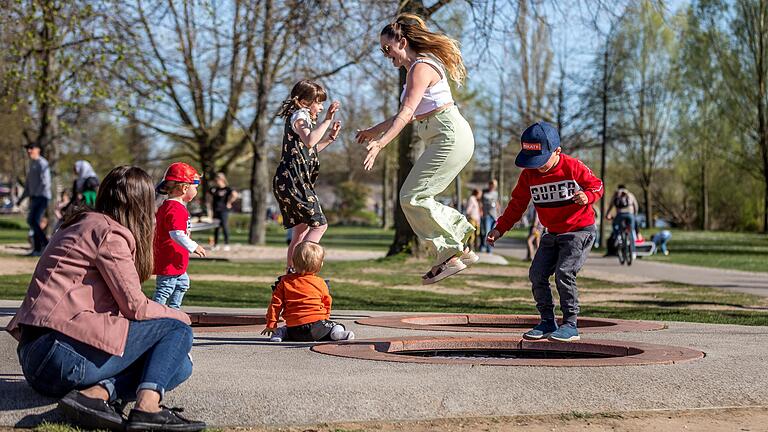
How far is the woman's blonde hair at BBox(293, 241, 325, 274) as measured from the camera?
7.09 metres

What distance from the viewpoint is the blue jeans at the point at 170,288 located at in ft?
25.9

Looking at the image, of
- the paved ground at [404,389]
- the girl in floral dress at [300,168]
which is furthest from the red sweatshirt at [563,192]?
the girl in floral dress at [300,168]

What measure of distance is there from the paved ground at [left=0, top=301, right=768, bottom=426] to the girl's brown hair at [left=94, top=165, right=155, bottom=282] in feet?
2.53

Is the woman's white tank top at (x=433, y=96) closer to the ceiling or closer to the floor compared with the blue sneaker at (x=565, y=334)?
closer to the ceiling

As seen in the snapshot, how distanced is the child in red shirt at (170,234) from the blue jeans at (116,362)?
3.17 meters

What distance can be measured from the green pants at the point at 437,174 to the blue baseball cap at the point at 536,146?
0.43 metres

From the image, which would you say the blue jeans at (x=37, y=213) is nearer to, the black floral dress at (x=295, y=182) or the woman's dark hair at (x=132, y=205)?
the black floral dress at (x=295, y=182)

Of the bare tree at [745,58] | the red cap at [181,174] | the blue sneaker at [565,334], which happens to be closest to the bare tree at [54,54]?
the red cap at [181,174]

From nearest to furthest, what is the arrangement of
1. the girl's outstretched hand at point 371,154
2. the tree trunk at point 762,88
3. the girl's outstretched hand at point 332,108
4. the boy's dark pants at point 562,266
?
the girl's outstretched hand at point 371,154
the boy's dark pants at point 562,266
the girl's outstretched hand at point 332,108
the tree trunk at point 762,88

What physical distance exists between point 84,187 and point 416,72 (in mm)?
12250

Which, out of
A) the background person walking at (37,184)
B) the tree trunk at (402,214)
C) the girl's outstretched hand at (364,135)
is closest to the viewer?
the girl's outstretched hand at (364,135)

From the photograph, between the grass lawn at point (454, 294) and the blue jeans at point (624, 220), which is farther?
the blue jeans at point (624, 220)

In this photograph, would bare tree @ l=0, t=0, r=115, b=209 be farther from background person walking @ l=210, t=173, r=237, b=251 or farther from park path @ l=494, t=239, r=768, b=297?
park path @ l=494, t=239, r=768, b=297

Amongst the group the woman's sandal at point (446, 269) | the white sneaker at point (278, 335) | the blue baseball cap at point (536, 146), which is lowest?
the white sneaker at point (278, 335)
